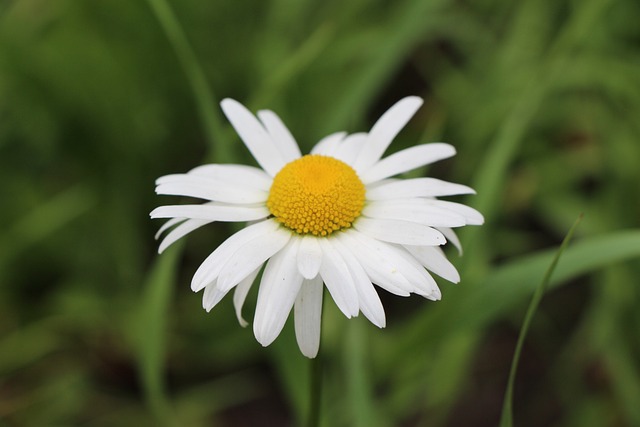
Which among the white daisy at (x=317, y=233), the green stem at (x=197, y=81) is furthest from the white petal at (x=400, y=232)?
the green stem at (x=197, y=81)

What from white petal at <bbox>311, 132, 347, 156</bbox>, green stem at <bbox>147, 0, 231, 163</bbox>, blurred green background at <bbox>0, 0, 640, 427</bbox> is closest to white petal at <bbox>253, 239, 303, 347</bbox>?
white petal at <bbox>311, 132, 347, 156</bbox>

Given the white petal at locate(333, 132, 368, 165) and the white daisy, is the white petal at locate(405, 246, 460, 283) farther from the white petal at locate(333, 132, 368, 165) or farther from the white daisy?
the white petal at locate(333, 132, 368, 165)

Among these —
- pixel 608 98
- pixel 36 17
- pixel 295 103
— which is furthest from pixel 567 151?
pixel 36 17

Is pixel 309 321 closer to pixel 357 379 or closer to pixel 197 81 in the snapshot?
pixel 357 379

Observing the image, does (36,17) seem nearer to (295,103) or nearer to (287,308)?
(295,103)

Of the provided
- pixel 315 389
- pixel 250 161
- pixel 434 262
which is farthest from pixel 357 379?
pixel 250 161

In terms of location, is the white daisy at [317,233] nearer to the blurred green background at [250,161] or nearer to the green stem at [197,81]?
the green stem at [197,81]

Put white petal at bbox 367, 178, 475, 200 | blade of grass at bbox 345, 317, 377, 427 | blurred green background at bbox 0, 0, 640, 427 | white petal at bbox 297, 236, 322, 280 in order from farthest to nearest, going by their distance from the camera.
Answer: blurred green background at bbox 0, 0, 640, 427 < blade of grass at bbox 345, 317, 377, 427 < white petal at bbox 367, 178, 475, 200 < white petal at bbox 297, 236, 322, 280
